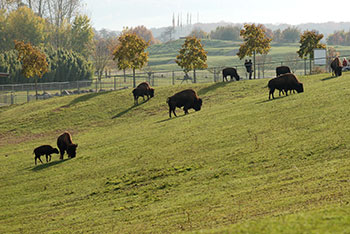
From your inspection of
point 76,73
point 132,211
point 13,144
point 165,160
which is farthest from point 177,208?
point 76,73

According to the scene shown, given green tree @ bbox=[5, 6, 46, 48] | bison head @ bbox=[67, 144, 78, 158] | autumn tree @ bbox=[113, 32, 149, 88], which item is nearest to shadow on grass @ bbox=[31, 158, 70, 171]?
bison head @ bbox=[67, 144, 78, 158]

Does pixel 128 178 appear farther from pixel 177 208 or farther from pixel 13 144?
pixel 13 144

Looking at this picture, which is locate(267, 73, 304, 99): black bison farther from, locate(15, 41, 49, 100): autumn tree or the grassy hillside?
locate(15, 41, 49, 100): autumn tree

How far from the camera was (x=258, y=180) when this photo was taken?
14695 mm

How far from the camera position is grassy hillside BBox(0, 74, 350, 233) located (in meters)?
11.6

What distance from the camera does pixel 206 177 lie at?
16.5 m

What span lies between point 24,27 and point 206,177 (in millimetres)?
100432

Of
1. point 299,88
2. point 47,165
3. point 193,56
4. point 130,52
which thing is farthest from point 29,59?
point 299,88

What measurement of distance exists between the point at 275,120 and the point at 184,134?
4.75 m

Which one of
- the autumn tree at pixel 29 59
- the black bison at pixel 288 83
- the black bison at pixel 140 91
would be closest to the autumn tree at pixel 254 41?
the black bison at pixel 140 91

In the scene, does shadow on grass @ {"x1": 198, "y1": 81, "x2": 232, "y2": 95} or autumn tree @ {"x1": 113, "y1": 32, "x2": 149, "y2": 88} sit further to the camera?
autumn tree @ {"x1": 113, "y1": 32, "x2": 149, "y2": 88}

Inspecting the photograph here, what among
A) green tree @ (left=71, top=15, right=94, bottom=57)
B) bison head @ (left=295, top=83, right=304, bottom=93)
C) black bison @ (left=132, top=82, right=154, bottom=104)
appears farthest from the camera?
green tree @ (left=71, top=15, right=94, bottom=57)

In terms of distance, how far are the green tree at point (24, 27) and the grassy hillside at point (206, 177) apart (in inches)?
3237

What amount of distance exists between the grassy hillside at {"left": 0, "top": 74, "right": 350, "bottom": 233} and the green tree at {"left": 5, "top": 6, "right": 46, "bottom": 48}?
82.2 metres
